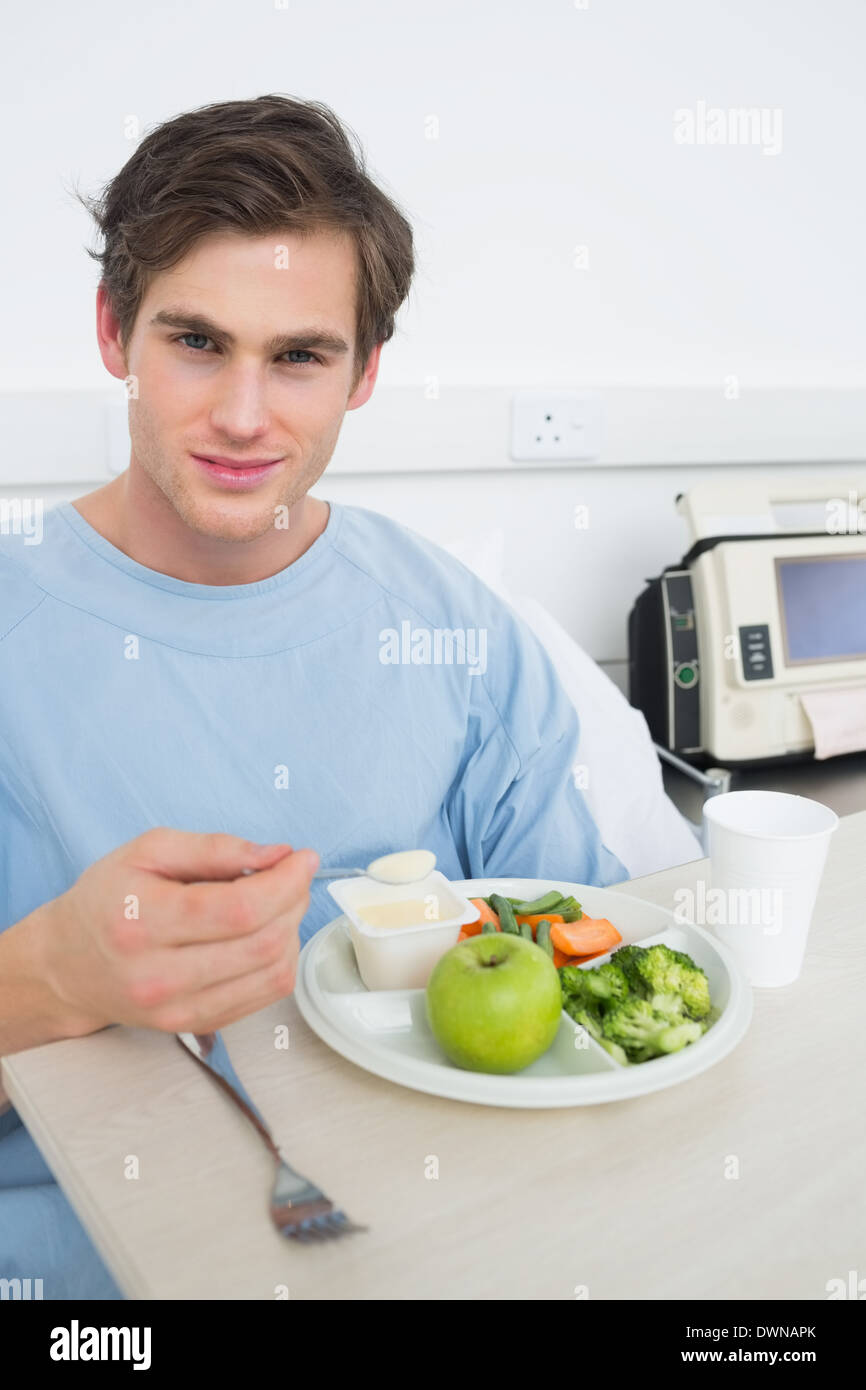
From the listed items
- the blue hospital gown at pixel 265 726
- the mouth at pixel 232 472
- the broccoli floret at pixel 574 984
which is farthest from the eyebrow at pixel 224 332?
the broccoli floret at pixel 574 984

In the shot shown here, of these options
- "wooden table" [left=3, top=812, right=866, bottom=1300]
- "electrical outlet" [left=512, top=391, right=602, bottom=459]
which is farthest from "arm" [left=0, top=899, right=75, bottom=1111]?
"electrical outlet" [left=512, top=391, right=602, bottom=459]

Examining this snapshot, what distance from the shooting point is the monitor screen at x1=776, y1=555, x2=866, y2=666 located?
67.6 inches

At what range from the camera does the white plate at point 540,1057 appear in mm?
676

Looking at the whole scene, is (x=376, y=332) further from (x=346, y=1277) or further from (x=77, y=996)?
(x=346, y=1277)

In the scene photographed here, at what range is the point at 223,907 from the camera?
67 cm

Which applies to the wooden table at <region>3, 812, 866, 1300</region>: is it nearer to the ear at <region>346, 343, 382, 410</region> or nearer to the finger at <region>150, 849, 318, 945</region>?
the finger at <region>150, 849, 318, 945</region>

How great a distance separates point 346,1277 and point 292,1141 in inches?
4.5

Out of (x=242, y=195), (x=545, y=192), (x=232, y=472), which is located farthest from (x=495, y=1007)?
(x=545, y=192)

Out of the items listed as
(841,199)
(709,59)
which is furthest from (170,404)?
(841,199)

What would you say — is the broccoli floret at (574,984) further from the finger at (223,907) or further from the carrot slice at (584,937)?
the finger at (223,907)

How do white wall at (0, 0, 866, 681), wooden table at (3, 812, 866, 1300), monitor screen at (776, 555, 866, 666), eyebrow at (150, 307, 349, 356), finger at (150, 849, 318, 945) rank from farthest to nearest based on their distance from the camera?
monitor screen at (776, 555, 866, 666), white wall at (0, 0, 866, 681), eyebrow at (150, 307, 349, 356), finger at (150, 849, 318, 945), wooden table at (3, 812, 866, 1300)

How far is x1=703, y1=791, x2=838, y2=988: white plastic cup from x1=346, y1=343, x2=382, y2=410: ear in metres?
0.61

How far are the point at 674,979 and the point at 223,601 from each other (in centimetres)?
56

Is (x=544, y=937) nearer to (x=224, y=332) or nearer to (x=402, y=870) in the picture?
(x=402, y=870)
